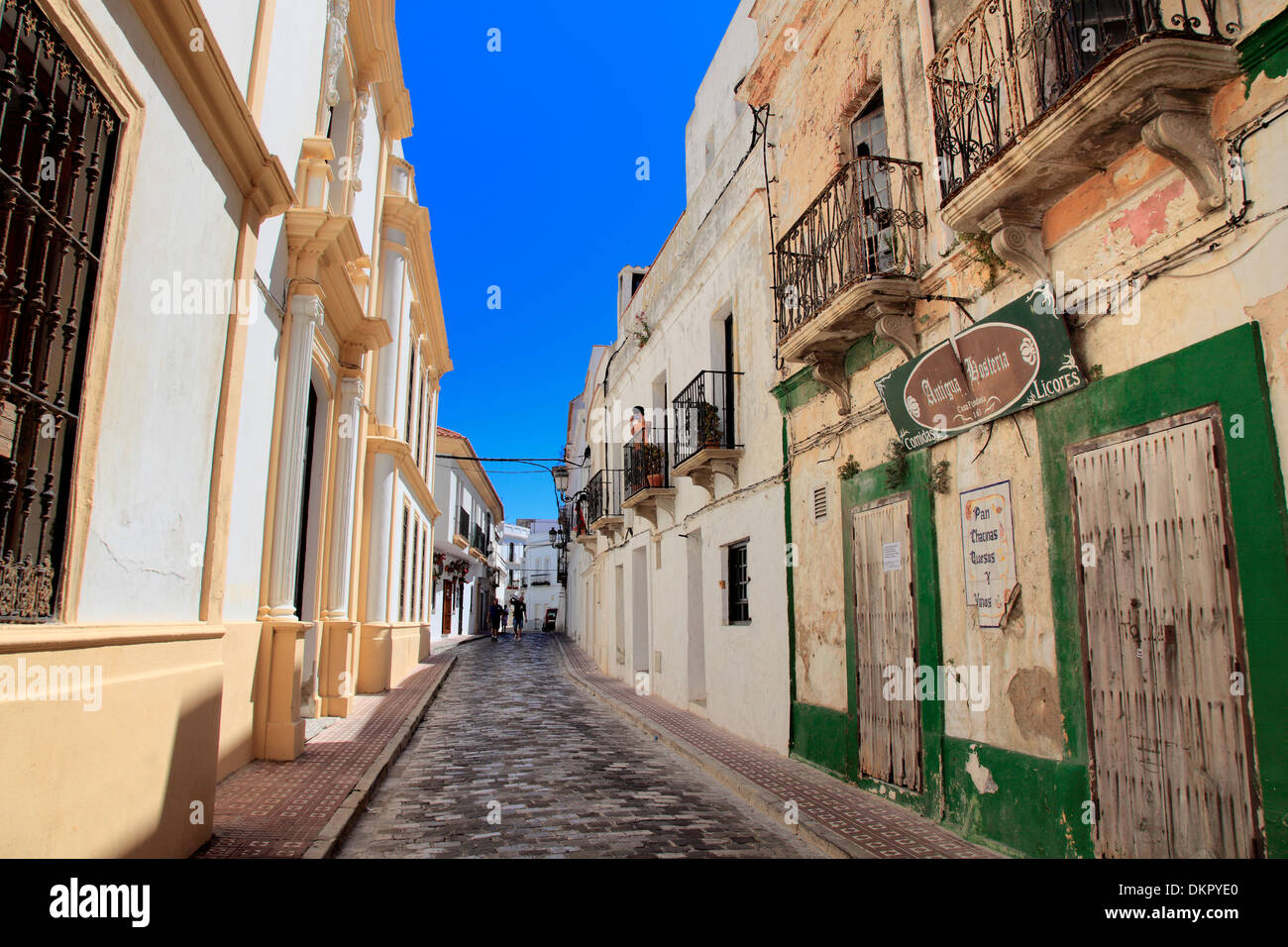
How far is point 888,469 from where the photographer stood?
6480 mm

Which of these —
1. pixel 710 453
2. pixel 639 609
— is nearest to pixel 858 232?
pixel 710 453

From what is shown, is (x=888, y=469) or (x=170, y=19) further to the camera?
(x=888, y=469)

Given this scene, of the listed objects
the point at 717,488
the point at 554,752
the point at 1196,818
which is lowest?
the point at 554,752

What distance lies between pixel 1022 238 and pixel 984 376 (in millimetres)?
904

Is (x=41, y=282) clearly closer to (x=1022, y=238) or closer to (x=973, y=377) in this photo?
(x=1022, y=238)

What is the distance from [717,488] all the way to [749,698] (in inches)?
112

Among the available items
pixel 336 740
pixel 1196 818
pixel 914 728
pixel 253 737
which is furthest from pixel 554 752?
pixel 1196 818

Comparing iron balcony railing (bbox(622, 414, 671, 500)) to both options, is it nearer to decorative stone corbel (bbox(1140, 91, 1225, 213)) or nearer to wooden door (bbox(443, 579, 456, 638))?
decorative stone corbel (bbox(1140, 91, 1225, 213))

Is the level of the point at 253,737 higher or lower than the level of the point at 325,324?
lower

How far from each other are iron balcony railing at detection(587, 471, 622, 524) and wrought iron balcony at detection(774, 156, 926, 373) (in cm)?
989

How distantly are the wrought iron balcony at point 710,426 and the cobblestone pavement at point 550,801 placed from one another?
3.47 meters

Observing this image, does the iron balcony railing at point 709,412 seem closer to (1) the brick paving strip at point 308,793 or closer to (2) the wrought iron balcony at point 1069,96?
(2) the wrought iron balcony at point 1069,96

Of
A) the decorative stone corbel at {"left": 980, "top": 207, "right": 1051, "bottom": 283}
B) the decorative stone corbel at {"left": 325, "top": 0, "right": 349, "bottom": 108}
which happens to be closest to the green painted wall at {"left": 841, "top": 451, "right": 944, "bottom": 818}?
the decorative stone corbel at {"left": 980, "top": 207, "right": 1051, "bottom": 283}
